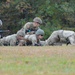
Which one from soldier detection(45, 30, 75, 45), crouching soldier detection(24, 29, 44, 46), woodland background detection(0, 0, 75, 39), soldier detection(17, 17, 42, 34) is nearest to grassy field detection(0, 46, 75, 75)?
soldier detection(45, 30, 75, 45)

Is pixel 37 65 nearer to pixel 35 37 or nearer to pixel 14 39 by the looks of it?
pixel 35 37

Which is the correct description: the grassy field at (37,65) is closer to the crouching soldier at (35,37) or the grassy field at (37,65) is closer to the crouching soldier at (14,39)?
the crouching soldier at (35,37)

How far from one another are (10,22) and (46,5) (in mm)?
2466

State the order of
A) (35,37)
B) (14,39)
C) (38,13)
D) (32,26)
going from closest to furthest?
(35,37) < (32,26) < (14,39) < (38,13)

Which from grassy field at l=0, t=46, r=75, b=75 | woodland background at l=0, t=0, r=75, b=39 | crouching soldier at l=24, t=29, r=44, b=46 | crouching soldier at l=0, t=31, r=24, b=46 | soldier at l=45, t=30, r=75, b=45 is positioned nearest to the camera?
grassy field at l=0, t=46, r=75, b=75

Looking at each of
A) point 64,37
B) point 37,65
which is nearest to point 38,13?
point 64,37

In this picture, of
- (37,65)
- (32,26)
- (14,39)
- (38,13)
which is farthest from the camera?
(38,13)

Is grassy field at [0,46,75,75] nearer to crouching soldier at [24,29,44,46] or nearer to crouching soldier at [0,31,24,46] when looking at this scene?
crouching soldier at [24,29,44,46]

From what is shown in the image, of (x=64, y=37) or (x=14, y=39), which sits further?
(x=14, y=39)

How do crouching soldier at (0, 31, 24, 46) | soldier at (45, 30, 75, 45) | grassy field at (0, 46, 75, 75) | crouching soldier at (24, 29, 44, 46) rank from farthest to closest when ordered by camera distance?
crouching soldier at (0, 31, 24, 46), crouching soldier at (24, 29, 44, 46), soldier at (45, 30, 75, 45), grassy field at (0, 46, 75, 75)

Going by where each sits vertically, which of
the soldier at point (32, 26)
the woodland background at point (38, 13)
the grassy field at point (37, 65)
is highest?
the woodland background at point (38, 13)

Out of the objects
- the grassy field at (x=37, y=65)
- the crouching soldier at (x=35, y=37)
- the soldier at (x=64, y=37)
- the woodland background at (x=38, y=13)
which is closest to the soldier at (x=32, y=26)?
the crouching soldier at (x=35, y=37)

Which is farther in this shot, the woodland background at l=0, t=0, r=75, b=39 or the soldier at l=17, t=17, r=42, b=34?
the woodland background at l=0, t=0, r=75, b=39

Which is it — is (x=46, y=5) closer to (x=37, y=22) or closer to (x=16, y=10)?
(x=16, y=10)
